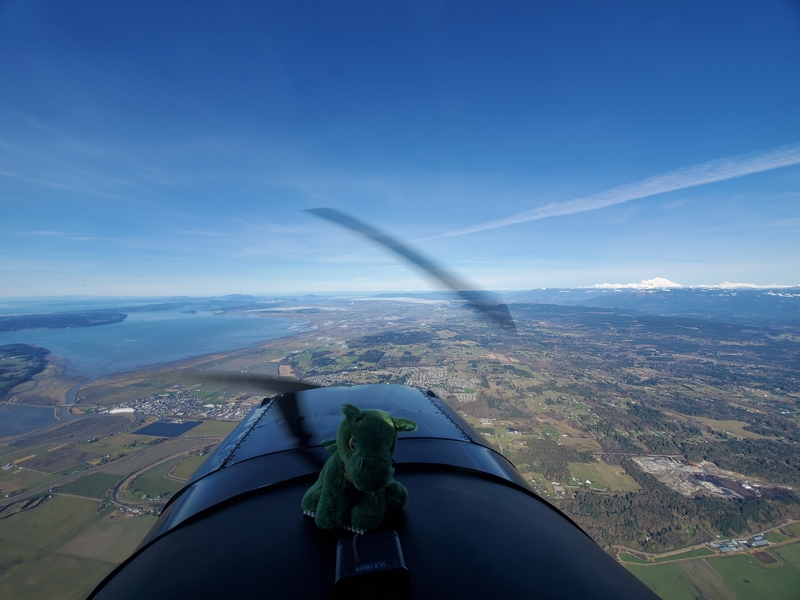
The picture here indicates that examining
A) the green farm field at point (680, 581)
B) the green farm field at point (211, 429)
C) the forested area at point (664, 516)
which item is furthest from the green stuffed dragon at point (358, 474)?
the green farm field at point (211, 429)

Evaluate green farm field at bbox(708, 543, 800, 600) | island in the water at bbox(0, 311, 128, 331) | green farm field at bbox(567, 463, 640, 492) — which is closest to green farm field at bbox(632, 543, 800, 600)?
green farm field at bbox(708, 543, 800, 600)

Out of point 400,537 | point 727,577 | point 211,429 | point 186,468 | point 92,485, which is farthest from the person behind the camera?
point 211,429

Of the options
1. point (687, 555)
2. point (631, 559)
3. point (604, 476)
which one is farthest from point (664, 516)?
point (631, 559)

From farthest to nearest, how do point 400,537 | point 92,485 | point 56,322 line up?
point 56,322 < point 92,485 < point 400,537

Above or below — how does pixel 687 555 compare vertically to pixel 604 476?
above

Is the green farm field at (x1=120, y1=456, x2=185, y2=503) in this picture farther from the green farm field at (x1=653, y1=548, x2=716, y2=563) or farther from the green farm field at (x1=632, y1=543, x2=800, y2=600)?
the green farm field at (x1=653, y1=548, x2=716, y2=563)

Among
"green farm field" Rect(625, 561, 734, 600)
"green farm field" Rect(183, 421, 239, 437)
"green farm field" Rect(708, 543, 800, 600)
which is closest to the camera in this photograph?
"green farm field" Rect(625, 561, 734, 600)

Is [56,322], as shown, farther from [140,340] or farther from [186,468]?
[186,468]

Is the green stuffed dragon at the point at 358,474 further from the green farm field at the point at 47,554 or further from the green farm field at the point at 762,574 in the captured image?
the green farm field at the point at 762,574
